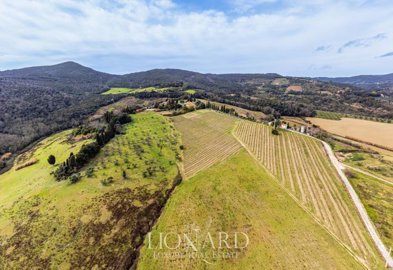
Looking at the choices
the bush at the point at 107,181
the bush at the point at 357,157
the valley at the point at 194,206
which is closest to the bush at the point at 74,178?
the valley at the point at 194,206

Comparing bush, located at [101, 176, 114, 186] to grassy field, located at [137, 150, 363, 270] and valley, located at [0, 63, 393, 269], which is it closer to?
valley, located at [0, 63, 393, 269]

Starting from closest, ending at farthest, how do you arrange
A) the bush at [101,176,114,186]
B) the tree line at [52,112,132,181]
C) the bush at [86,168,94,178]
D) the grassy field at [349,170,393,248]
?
the grassy field at [349,170,393,248] → the bush at [101,176,114,186] → the bush at [86,168,94,178] → the tree line at [52,112,132,181]

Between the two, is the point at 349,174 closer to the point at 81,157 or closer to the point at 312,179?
the point at 312,179

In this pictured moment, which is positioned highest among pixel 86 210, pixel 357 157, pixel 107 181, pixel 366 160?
pixel 107 181

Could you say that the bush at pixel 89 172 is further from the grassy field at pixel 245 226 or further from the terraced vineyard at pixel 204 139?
the terraced vineyard at pixel 204 139

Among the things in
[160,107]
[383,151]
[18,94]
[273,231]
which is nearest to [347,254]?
[273,231]

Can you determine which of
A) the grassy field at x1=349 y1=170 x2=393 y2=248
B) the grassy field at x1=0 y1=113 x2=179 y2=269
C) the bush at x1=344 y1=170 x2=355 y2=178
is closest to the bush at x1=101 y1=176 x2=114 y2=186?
the grassy field at x1=0 y1=113 x2=179 y2=269

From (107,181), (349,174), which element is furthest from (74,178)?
(349,174)

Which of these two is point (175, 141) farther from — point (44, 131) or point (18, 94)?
point (18, 94)
